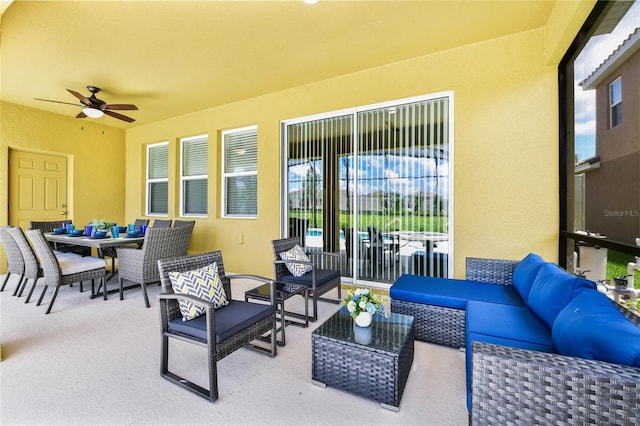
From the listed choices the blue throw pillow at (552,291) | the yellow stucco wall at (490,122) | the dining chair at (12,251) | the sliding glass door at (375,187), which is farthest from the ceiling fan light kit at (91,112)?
the blue throw pillow at (552,291)

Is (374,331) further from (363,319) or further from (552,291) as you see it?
(552,291)

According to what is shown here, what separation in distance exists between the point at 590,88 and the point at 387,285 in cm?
280

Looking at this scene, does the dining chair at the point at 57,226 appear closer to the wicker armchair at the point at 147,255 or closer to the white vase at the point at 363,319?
the wicker armchair at the point at 147,255

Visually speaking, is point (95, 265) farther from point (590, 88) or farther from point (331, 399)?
point (590, 88)

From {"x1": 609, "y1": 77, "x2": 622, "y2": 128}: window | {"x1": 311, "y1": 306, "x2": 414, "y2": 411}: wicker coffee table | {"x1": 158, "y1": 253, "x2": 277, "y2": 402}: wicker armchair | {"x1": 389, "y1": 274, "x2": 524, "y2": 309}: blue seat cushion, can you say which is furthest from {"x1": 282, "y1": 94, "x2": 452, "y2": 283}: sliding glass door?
{"x1": 158, "y1": 253, "x2": 277, "y2": 402}: wicker armchair

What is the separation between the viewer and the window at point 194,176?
18.4ft

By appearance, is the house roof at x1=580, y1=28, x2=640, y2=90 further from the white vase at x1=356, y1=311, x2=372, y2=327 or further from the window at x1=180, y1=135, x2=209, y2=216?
the window at x1=180, y1=135, x2=209, y2=216

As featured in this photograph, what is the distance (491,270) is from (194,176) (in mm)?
5235

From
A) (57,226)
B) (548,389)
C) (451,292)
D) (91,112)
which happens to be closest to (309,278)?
(451,292)

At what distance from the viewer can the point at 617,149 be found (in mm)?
1949

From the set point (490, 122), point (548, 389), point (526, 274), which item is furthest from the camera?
point (490, 122)

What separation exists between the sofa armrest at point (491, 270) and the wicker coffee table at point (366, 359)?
1210mm

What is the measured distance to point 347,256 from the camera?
4160 millimetres

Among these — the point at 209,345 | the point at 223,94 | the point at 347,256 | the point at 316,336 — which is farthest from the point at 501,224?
the point at 223,94
